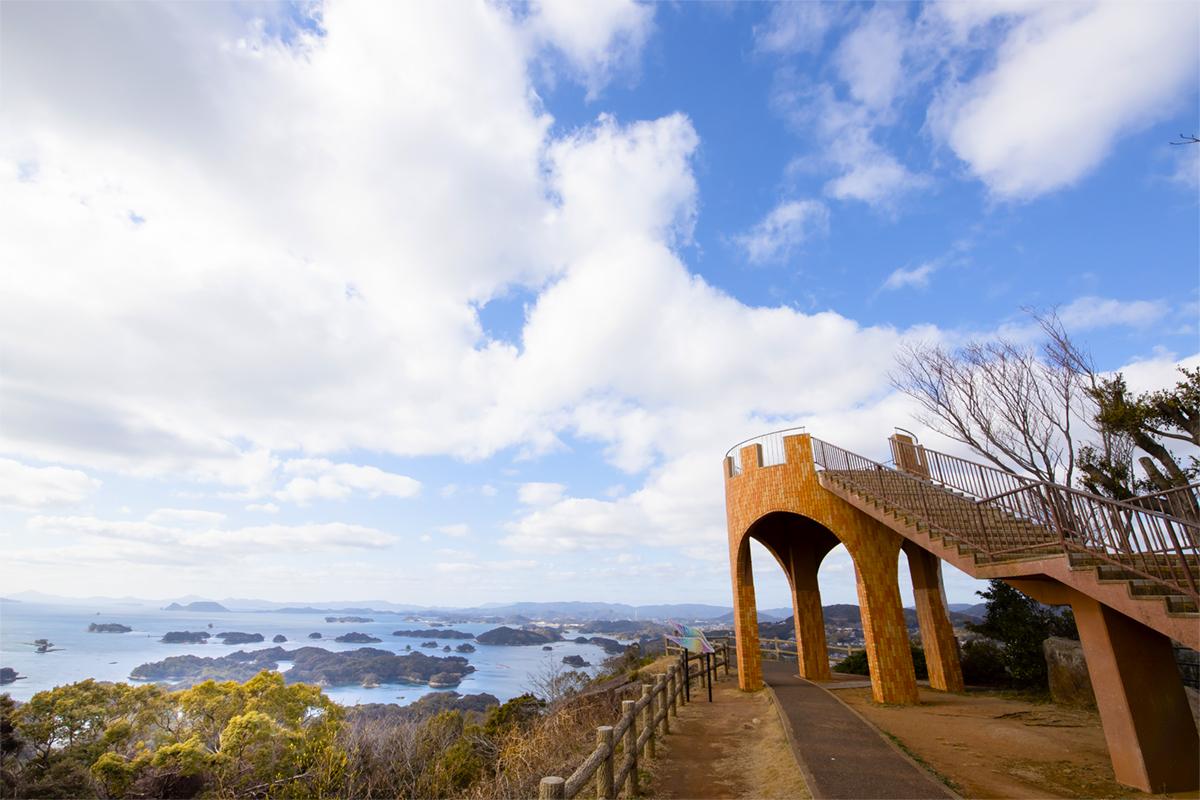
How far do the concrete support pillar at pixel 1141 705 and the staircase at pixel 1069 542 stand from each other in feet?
2.44

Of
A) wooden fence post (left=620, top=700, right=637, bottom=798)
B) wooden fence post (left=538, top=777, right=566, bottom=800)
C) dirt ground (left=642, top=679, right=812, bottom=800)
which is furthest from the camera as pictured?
dirt ground (left=642, top=679, right=812, bottom=800)

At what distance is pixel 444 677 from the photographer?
6178 centimetres

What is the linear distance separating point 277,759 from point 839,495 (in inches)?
632

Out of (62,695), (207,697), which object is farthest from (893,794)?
(62,695)

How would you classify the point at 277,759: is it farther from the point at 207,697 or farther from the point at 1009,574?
the point at 1009,574

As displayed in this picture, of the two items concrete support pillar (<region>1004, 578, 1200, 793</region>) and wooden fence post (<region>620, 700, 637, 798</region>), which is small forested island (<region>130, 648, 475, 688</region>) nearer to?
wooden fence post (<region>620, 700, 637, 798</region>)

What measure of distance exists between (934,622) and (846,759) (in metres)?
9.29

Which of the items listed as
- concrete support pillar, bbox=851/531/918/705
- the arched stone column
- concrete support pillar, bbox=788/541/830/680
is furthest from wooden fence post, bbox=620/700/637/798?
concrete support pillar, bbox=788/541/830/680

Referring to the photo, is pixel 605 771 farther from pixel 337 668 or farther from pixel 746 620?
pixel 337 668

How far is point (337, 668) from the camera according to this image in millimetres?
64812

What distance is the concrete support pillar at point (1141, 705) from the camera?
21.1 feet

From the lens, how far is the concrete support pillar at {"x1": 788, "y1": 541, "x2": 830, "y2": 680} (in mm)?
17359

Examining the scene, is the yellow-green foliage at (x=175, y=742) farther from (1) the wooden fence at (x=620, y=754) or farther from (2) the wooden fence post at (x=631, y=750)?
(2) the wooden fence post at (x=631, y=750)

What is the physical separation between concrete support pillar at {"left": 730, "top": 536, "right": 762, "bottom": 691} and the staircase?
4.75 m
